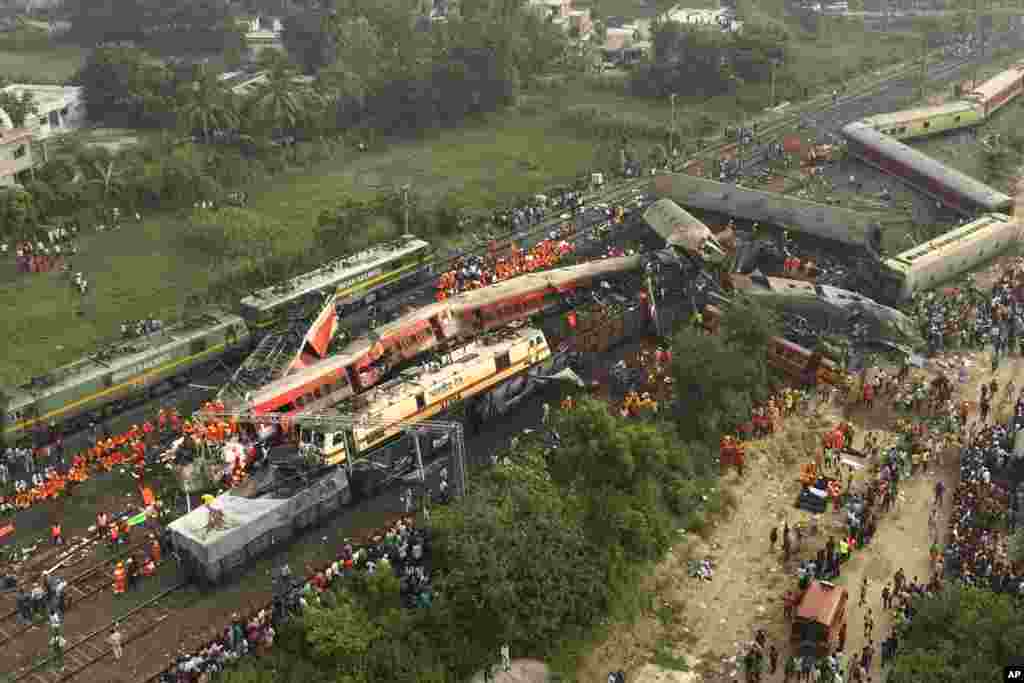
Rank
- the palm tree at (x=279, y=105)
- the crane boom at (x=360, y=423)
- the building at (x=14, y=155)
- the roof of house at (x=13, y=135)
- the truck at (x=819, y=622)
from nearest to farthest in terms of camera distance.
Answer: the truck at (x=819, y=622)
the crane boom at (x=360, y=423)
the roof of house at (x=13, y=135)
the building at (x=14, y=155)
the palm tree at (x=279, y=105)

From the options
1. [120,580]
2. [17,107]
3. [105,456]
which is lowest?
[120,580]

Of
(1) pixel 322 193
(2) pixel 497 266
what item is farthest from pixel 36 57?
(2) pixel 497 266

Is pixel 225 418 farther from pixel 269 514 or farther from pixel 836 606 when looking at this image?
pixel 836 606

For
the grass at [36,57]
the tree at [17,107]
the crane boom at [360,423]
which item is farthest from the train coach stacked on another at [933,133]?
the grass at [36,57]

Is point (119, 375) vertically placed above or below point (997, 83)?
below

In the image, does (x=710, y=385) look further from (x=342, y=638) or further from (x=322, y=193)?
(x=322, y=193)

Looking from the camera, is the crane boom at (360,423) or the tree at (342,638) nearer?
the tree at (342,638)

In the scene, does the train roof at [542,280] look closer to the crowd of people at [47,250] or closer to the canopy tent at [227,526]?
the canopy tent at [227,526]

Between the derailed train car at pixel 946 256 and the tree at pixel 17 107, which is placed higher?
the tree at pixel 17 107
